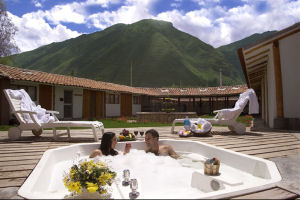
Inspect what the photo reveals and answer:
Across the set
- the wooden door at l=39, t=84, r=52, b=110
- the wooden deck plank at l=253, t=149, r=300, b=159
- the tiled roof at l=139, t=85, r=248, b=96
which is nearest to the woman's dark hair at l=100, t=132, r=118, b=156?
the wooden deck plank at l=253, t=149, r=300, b=159

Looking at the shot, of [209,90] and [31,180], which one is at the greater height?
[209,90]

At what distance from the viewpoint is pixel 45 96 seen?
12.4 m

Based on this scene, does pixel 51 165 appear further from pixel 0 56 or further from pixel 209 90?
pixel 0 56

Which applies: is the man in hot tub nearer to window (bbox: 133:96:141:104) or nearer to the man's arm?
the man's arm

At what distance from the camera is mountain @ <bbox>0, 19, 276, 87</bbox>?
60719 mm

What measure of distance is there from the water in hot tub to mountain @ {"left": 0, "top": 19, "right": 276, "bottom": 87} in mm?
51163

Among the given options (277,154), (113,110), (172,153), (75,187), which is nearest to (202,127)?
(172,153)

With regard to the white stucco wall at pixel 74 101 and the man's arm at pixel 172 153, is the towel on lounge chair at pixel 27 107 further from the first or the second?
the white stucco wall at pixel 74 101

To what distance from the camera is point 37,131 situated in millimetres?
5438

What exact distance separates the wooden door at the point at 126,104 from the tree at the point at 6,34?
39.4ft

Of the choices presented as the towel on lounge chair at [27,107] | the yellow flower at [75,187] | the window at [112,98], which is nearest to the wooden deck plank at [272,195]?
the yellow flower at [75,187]

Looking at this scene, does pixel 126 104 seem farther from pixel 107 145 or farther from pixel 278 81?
pixel 107 145

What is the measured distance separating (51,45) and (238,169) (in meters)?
105

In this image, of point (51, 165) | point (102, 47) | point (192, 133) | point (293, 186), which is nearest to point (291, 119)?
point (192, 133)
